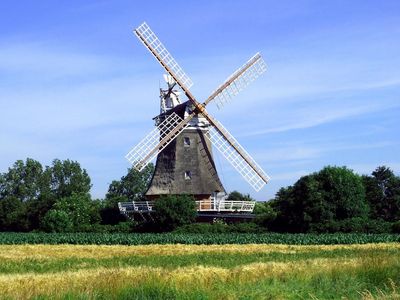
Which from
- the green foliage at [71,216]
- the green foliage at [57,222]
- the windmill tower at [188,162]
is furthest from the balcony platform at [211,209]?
the green foliage at [57,222]

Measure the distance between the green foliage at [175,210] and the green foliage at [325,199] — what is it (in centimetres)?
776

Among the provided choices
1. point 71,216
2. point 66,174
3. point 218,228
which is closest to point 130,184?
point 66,174

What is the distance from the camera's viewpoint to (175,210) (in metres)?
52.8

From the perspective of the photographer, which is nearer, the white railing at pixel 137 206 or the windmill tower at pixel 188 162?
the windmill tower at pixel 188 162

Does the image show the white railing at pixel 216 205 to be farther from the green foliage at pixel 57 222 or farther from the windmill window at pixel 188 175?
the green foliage at pixel 57 222

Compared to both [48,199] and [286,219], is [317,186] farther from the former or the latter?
[48,199]

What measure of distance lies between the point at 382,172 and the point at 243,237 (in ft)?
85.6

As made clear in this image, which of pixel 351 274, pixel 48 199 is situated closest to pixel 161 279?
pixel 351 274

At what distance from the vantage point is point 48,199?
7425 cm

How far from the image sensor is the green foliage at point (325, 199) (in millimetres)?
50469

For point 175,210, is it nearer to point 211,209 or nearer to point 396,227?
point 211,209

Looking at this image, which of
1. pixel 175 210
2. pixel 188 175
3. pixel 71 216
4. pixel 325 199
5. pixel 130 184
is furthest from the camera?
pixel 130 184

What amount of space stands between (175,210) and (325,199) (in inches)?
458

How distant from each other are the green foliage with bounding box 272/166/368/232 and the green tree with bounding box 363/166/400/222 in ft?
31.1
